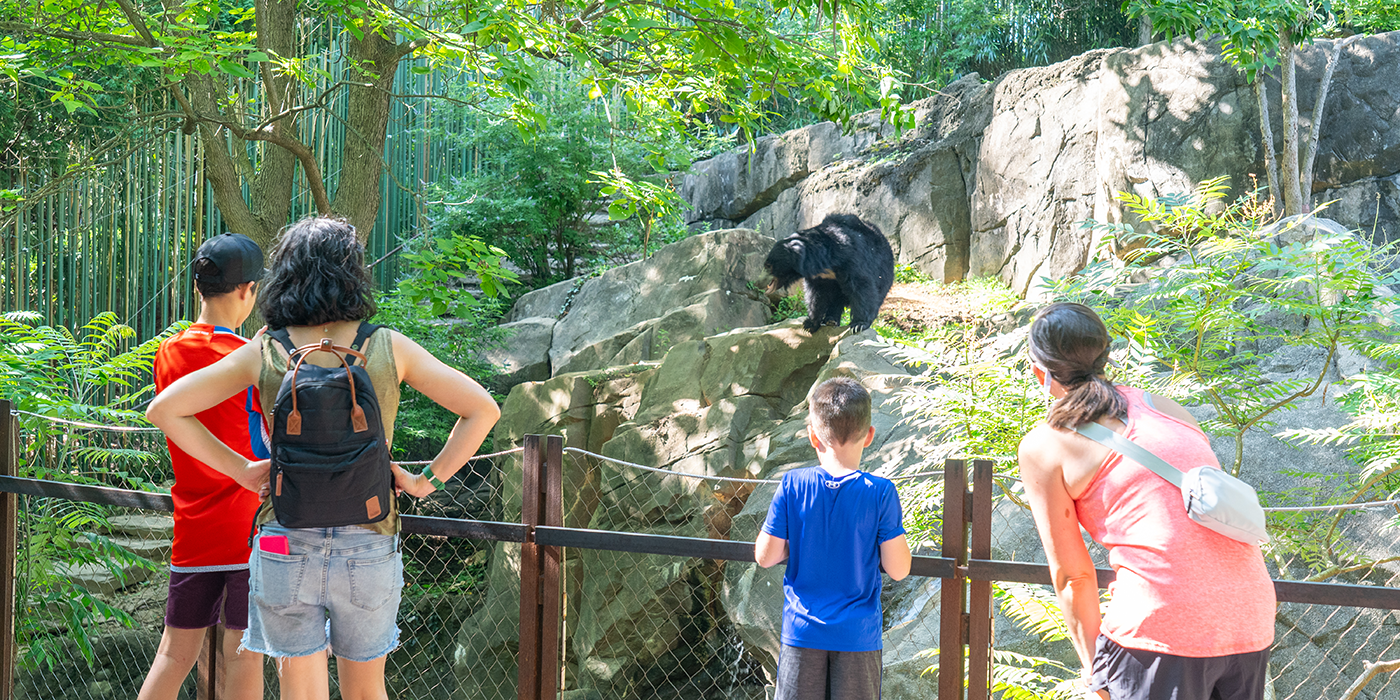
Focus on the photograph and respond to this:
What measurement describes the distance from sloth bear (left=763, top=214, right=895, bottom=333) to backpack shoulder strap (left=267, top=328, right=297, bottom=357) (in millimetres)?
4391

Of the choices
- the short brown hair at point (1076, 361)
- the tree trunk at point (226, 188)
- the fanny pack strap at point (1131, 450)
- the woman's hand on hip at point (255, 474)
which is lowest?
the woman's hand on hip at point (255, 474)

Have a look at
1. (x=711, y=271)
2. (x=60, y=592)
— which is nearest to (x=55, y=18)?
(x=60, y=592)

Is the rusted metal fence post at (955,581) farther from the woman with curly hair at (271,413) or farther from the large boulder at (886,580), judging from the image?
the woman with curly hair at (271,413)

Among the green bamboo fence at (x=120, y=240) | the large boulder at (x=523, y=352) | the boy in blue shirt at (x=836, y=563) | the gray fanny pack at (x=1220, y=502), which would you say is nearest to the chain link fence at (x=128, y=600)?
the large boulder at (x=523, y=352)

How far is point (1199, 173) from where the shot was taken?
705cm

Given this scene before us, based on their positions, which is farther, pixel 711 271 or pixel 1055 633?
pixel 711 271

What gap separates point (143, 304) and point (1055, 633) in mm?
6602

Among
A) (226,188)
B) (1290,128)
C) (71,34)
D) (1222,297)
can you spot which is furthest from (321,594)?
(1290,128)

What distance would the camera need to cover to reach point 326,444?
59.6 inches

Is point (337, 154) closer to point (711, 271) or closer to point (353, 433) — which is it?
point (711, 271)

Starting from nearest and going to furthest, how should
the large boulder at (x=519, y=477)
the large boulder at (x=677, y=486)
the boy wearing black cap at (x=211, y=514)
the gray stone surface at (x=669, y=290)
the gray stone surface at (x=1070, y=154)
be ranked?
the boy wearing black cap at (x=211, y=514)
the large boulder at (x=677, y=486)
the large boulder at (x=519, y=477)
the gray stone surface at (x=1070, y=154)
the gray stone surface at (x=669, y=290)

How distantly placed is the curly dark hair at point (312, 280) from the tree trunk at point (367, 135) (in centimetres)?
358

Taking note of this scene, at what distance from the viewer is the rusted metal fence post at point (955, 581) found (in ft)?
6.76

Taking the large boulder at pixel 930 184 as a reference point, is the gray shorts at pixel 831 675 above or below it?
below
